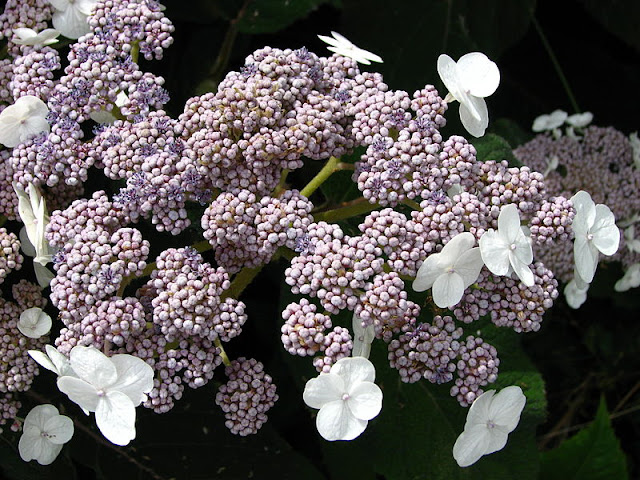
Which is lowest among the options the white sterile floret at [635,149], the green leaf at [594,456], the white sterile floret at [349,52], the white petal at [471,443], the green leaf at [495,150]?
the green leaf at [594,456]

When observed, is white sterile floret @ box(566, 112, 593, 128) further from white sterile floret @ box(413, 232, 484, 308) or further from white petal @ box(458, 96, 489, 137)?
white sterile floret @ box(413, 232, 484, 308)

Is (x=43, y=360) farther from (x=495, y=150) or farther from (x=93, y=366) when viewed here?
(x=495, y=150)

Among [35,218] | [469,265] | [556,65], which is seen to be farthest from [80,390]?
[556,65]

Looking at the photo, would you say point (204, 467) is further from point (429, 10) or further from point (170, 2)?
point (429, 10)

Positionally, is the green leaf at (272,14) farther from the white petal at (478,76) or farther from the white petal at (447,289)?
the white petal at (447,289)

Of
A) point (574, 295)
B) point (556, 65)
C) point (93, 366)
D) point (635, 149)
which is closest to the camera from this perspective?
point (93, 366)

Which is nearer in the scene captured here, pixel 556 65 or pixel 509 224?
pixel 509 224

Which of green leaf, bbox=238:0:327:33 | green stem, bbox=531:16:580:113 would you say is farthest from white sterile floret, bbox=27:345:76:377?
green stem, bbox=531:16:580:113

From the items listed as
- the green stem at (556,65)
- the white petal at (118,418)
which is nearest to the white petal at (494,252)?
the white petal at (118,418)
